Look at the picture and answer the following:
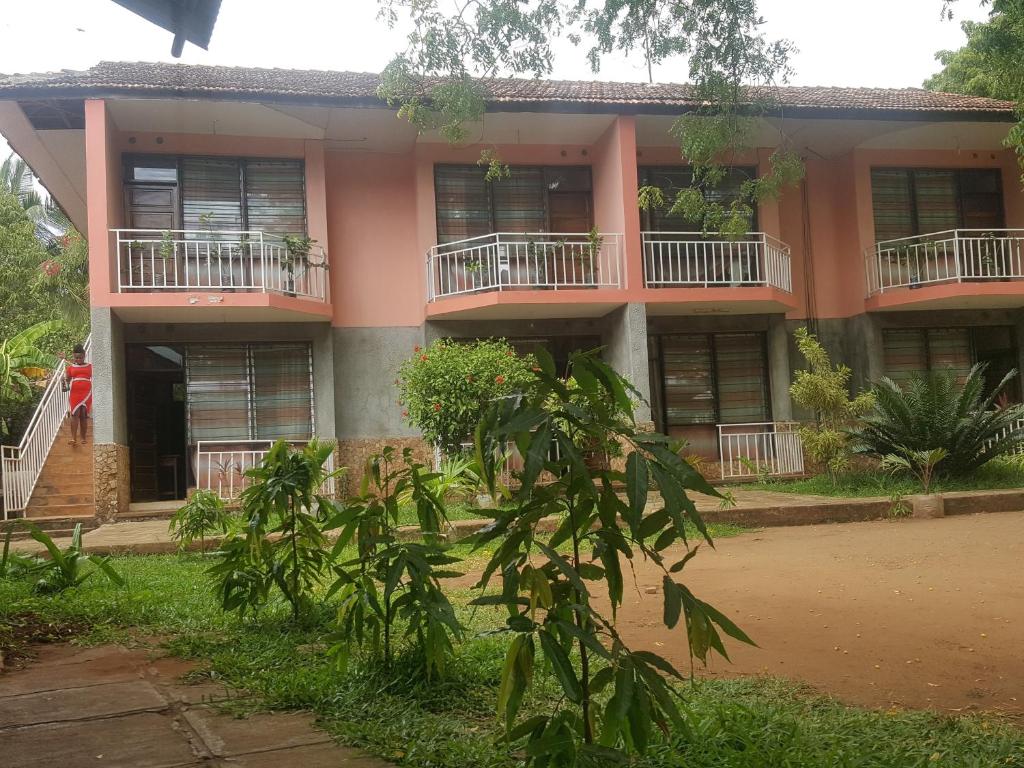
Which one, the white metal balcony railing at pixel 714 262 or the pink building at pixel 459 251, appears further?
the white metal balcony railing at pixel 714 262

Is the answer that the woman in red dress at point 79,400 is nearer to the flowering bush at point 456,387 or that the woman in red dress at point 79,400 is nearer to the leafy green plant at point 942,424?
the flowering bush at point 456,387

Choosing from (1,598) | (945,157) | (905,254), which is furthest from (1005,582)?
(945,157)

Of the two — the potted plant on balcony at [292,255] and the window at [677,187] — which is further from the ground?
the window at [677,187]

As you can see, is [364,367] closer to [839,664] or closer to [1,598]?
[1,598]

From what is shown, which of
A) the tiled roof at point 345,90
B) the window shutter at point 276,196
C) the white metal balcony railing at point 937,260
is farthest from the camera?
the white metal balcony railing at point 937,260

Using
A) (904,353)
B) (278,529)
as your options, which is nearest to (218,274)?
(278,529)

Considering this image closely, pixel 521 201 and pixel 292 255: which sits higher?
pixel 521 201

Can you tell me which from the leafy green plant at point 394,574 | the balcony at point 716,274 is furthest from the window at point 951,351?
the leafy green plant at point 394,574

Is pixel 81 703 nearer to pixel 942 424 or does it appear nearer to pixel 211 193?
pixel 942 424

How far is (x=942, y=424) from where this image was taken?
1136 cm

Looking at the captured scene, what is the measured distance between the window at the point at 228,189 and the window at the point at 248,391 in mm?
1876

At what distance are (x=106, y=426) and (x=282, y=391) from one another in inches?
103

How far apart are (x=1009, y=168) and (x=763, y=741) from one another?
16.0m

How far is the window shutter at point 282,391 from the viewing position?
13273mm
